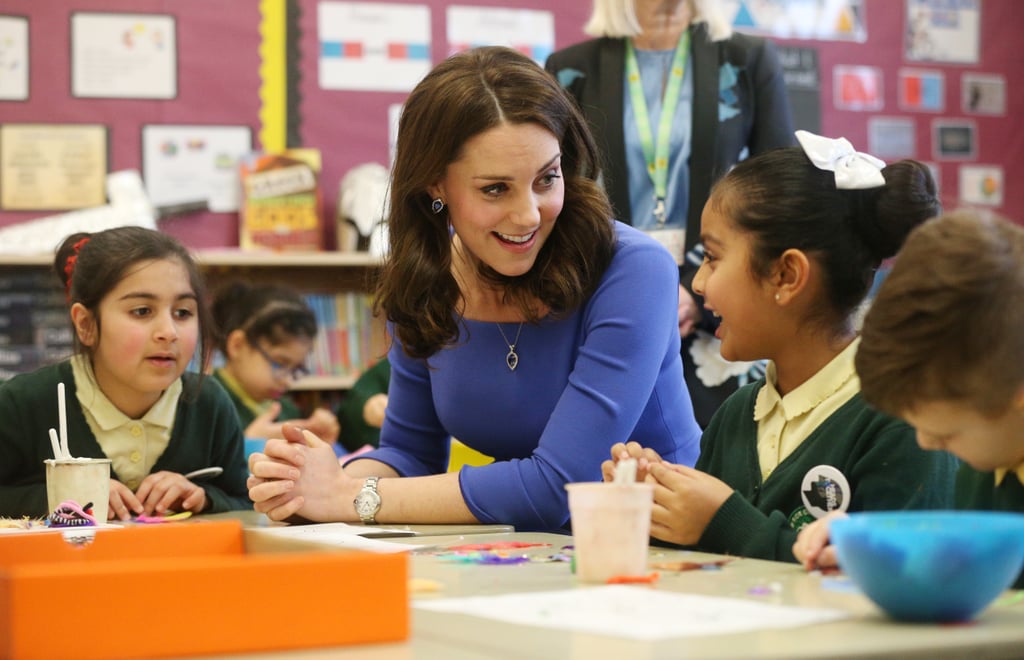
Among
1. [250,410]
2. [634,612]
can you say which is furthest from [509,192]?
[250,410]

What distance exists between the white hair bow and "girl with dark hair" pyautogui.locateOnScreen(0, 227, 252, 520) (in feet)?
3.99

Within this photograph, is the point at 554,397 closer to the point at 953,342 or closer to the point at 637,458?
the point at 637,458

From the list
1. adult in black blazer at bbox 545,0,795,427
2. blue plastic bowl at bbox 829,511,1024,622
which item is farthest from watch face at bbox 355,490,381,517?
adult in black blazer at bbox 545,0,795,427

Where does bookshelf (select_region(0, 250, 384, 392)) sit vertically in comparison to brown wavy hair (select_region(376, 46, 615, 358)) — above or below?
below

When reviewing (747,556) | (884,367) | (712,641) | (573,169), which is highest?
(573,169)

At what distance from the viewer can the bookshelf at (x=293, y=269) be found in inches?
192

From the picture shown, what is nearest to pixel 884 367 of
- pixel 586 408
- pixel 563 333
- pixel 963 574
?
pixel 963 574

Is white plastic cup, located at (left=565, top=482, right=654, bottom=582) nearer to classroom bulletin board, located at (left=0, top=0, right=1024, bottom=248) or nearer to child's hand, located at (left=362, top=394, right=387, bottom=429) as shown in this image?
child's hand, located at (left=362, top=394, right=387, bottom=429)

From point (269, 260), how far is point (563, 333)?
10.1 ft

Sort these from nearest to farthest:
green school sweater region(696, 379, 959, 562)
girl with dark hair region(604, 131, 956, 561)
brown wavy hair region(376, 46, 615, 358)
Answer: green school sweater region(696, 379, 959, 562) < girl with dark hair region(604, 131, 956, 561) < brown wavy hair region(376, 46, 615, 358)

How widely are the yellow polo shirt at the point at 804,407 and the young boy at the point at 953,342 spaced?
0.41 meters

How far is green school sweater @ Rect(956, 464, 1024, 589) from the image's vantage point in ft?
4.38

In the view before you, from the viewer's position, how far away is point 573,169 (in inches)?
83.2

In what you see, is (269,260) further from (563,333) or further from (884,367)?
(884,367)
